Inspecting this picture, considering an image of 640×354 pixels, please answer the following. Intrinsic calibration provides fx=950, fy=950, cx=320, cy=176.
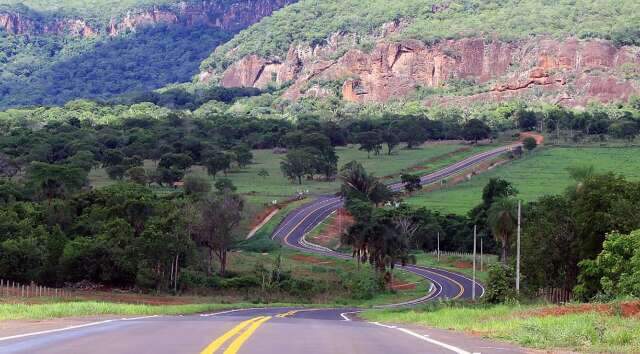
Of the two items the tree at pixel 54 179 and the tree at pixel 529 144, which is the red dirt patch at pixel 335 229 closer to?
the tree at pixel 54 179

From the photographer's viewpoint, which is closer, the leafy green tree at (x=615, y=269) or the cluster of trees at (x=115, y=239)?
the leafy green tree at (x=615, y=269)

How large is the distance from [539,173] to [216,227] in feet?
250

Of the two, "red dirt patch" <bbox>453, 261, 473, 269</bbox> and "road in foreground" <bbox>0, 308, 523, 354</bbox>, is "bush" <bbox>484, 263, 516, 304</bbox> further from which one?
"red dirt patch" <bbox>453, 261, 473, 269</bbox>

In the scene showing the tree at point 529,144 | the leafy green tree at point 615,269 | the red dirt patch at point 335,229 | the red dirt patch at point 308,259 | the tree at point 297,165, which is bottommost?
the red dirt patch at point 308,259

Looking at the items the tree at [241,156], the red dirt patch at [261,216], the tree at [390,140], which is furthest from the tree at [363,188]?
the tree at [390,140]

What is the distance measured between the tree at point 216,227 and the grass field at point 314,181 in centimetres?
3368

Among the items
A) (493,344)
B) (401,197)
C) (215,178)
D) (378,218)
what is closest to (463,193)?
(401,197)

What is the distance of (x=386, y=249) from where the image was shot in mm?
92562

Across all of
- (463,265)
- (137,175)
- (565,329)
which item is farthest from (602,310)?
(137,175)

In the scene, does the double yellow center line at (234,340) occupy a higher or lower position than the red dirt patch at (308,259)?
higher

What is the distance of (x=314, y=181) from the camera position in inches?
6373

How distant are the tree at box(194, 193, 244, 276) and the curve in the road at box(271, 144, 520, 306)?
1540 centimetres

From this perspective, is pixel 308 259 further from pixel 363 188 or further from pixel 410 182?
pixel 410 182

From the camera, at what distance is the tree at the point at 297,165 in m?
155
